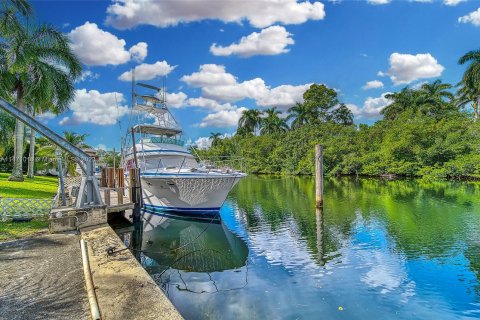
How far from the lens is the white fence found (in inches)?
447

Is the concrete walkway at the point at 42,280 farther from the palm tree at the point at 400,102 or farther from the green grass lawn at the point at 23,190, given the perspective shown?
the palm tree at the point at 400,102

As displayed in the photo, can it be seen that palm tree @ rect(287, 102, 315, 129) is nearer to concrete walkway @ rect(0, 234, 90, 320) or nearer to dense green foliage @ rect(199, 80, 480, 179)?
dense green foliage @ rect(199, 80, 480, 179)

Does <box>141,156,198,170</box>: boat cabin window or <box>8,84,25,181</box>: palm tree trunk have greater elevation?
<box>8,84,25,181</box>: palm tree trunk

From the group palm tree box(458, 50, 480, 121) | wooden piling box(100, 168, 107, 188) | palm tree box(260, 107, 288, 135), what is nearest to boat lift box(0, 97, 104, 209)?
wooden piling box(100, 168, 107, 188)

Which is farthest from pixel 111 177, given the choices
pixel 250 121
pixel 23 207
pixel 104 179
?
pixel 250 121

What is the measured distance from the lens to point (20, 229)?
10.3 metres

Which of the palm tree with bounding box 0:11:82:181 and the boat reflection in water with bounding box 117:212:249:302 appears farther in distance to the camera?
the palm tree with bounding box 0:11:82:181

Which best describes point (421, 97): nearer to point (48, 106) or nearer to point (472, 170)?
point (472, 170)

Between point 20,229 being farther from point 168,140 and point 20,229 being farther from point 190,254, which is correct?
point 168,140

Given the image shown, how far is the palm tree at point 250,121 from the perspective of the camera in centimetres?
7862

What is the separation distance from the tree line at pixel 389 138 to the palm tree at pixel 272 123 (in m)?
0.22

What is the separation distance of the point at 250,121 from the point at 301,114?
15.9 meters

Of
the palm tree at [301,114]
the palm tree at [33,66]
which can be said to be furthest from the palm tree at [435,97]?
the palm tree at [33,66]

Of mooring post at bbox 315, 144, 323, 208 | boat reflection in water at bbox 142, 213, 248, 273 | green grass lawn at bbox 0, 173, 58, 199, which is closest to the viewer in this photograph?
boat reflection in water at bbox 142, 213, 248, 273
